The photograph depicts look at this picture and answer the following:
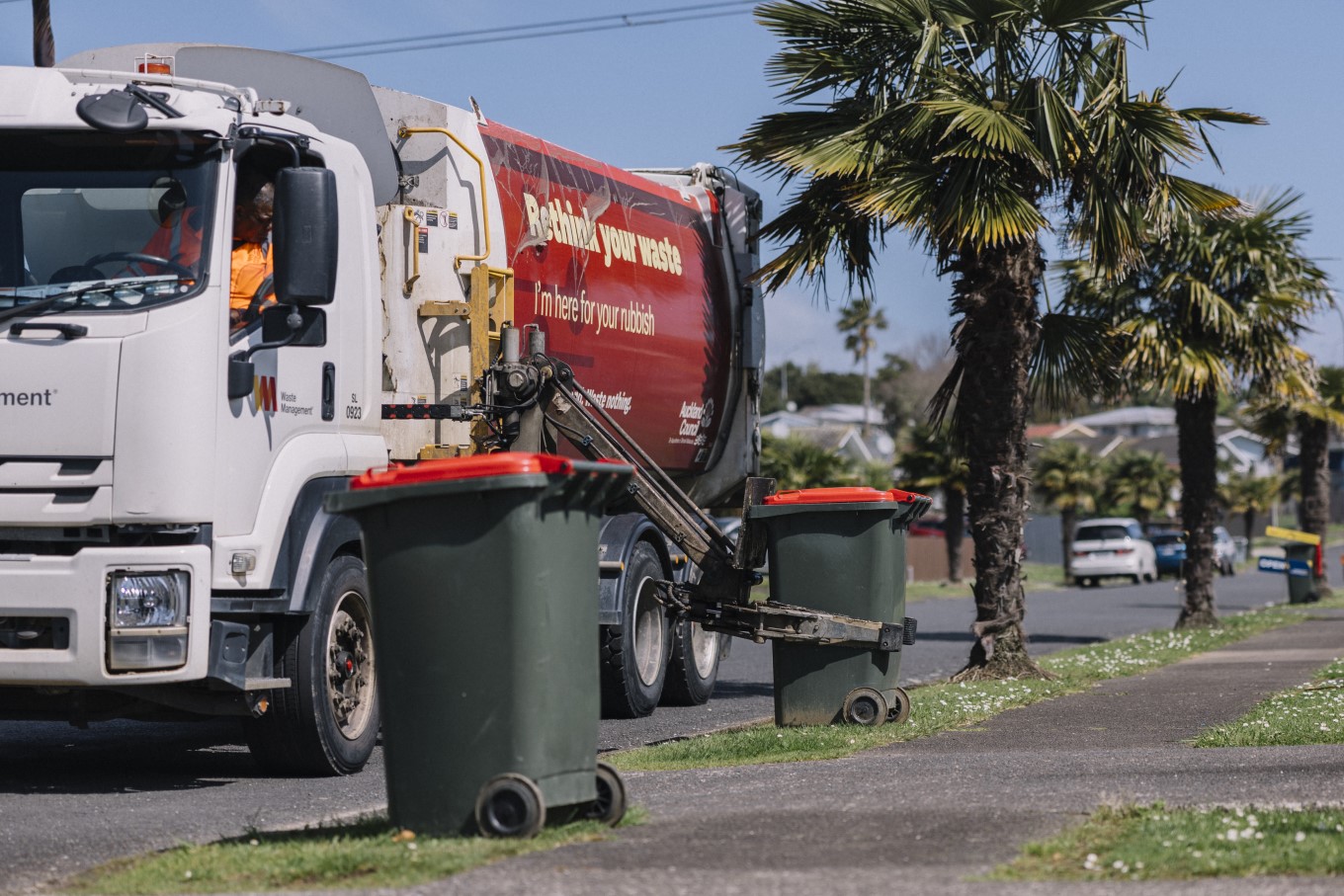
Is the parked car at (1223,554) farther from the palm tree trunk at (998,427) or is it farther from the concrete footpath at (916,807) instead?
the concrete footpath at (916,807)

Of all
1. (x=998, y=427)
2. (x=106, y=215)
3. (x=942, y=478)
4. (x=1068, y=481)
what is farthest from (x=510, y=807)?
(x=1068, y=481)

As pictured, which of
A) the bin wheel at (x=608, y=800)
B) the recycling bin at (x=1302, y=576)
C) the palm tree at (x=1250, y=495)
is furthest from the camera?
the palm tree at (x=1250, y=495)

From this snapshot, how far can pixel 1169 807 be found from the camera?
256 inches

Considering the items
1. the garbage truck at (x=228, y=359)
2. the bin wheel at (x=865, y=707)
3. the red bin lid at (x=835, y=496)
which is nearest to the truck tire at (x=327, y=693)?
the garbage truck at (x=228, y=359)

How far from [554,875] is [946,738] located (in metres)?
4.87

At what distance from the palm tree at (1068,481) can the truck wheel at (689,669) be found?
46.8 metres

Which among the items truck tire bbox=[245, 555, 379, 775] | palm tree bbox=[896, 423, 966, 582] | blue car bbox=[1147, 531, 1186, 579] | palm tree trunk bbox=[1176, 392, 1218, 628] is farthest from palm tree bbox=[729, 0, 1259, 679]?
blue car bbox=[1147, 531, 1186, 579]

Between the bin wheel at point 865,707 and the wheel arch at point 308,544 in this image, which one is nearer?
the wheel arch at point 308,544

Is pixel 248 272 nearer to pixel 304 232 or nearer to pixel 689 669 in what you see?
pixel 304 232

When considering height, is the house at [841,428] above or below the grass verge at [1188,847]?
above

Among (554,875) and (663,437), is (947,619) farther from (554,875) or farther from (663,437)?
(554,875)

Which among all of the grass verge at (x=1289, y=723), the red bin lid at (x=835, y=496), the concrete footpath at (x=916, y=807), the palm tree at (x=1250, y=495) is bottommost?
the grass verge at (x=1289, y=723)

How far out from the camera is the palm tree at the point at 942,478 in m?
48.0

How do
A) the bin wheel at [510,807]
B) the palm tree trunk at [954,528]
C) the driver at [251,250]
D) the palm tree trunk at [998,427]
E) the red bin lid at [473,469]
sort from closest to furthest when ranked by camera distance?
the bin wheel at [510,807]
the red bin lid at [473,469]
the driver at [251,250]
the palm tree trunk at [998,427]
the palm tree trunk at [954,528]
